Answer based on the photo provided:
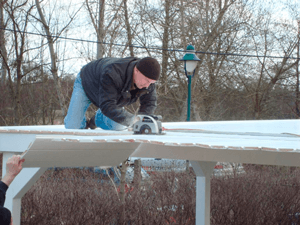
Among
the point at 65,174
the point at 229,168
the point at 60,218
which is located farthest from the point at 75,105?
the point at 229,168

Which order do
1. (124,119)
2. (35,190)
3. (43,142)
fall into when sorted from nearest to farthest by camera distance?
(43,142), (124,119), (35,190)

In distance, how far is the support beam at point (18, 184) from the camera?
2.16 metres

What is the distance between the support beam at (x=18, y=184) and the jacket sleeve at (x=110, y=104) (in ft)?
2.75

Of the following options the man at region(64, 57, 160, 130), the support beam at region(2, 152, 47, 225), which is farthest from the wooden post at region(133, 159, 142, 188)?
the support beam at region(2, 152, 47, 225)

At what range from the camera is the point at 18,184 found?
7.45 ft

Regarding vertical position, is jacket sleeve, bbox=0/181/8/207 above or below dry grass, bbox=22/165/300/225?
above

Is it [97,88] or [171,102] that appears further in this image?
[171,102]

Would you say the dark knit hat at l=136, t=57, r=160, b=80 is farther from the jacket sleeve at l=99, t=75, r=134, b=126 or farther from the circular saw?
the circular saw

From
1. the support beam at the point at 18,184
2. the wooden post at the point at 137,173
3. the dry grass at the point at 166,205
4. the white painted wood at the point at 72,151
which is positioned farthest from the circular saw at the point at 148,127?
the wooden post at the point at 137,173

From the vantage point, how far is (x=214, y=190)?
4.43 m

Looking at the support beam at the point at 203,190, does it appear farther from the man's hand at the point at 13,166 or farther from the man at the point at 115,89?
the man's hand at the point at 13,166

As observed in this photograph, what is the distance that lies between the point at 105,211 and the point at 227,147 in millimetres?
2243

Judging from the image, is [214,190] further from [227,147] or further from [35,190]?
[227,147]

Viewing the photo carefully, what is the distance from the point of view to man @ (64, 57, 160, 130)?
289 cm
